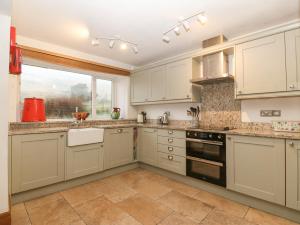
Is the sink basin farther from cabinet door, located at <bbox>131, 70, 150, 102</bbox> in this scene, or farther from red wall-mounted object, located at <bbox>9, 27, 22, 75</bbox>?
cabinet door, located at <bbox>131, 70, 150, 102</bbox>

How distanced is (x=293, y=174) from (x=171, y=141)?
5.22ft

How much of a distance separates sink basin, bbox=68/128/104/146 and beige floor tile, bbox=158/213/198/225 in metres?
1.63

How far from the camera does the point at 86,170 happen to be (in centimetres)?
266

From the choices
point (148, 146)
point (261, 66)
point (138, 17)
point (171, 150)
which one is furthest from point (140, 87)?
point (261, 66)

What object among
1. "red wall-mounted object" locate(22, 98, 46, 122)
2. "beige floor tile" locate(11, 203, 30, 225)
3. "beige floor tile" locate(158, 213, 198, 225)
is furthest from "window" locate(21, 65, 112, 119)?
"beige floor tile" locate(158, 213, 198, 225)

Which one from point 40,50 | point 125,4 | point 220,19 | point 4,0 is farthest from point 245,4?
point 40,50

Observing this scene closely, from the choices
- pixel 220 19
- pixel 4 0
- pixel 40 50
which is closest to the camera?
pixel 4 0

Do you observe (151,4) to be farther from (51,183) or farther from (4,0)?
(51,183)

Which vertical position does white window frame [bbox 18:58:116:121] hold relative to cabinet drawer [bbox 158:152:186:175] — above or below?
above

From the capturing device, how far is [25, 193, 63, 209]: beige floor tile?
80.0 inches

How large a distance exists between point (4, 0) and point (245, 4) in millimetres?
2313

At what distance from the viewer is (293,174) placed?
66.8 inches

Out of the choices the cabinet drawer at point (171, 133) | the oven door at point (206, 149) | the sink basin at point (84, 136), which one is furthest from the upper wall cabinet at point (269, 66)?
the sink basin at point (84, 136)

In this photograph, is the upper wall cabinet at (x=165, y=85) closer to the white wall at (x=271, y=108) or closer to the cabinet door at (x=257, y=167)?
the white wall at (x=271, y=108)
